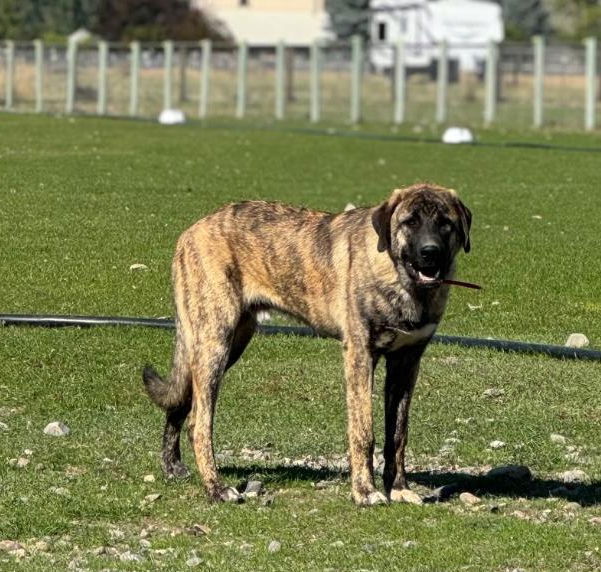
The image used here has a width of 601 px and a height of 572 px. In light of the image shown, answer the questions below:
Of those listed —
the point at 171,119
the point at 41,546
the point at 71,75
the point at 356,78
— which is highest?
the point at 41,546

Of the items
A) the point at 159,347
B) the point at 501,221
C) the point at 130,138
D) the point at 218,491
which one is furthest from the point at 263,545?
the point at 130,138

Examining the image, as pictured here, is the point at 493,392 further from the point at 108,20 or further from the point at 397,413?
the point at 108,20

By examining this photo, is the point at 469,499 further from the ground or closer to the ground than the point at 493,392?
further from the ground

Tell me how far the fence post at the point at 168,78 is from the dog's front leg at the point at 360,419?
43413 mm

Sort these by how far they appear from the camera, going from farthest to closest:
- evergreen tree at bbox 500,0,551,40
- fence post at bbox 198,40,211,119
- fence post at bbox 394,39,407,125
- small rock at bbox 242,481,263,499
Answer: evergreen tree at bbox 500,0,551,40, fence post at bbox 198,40,211,119, fence post at bbox 394,39,407,125, small rock at bbox 242,481,263,499

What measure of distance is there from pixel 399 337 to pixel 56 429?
265 cm

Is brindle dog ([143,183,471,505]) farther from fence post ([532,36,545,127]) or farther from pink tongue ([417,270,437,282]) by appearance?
fence post ([532,36,545,127])

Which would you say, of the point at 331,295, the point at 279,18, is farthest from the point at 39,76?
the point at 279,18

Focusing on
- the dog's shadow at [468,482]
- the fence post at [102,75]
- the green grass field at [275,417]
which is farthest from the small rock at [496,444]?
the fence post at [102,75]

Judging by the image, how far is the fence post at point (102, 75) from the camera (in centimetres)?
5244

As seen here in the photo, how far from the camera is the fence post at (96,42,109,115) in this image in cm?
5244

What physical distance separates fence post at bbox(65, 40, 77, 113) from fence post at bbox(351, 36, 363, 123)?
9.01 meters

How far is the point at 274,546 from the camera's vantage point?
26.2ft

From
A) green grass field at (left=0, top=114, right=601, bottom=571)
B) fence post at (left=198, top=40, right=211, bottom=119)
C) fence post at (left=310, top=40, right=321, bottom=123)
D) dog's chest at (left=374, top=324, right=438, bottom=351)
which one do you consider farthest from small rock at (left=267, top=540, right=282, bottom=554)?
fence post at (left=198, top=40, right=211, bottom=119)
